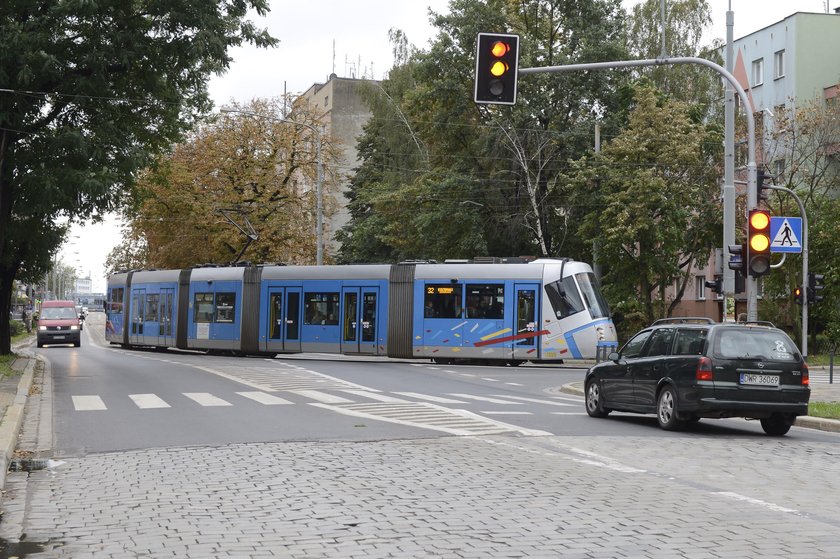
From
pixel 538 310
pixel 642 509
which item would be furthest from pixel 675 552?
pixel 538 310

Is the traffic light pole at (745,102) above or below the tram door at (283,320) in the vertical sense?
above

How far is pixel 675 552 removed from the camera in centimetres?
658

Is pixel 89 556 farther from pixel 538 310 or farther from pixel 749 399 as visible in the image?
pixel 538 310

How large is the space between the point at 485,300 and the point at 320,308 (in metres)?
6.14

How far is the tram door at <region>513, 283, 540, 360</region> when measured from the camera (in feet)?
106

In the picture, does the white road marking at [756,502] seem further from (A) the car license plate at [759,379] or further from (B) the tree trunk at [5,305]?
(B) the tree trunk at [5,305]

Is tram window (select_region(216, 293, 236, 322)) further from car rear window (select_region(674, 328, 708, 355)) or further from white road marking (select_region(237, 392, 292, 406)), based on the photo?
car rear window (select_region(674, 328, 708, 355))

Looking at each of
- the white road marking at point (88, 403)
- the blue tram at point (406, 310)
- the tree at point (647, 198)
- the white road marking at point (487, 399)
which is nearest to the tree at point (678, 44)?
the tree at point (647, 198)

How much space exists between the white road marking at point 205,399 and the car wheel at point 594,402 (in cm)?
579

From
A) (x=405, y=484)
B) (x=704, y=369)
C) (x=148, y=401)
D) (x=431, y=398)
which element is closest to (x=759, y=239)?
(x=704, y=369)

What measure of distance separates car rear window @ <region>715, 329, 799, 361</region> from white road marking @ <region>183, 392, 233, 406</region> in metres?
7.99

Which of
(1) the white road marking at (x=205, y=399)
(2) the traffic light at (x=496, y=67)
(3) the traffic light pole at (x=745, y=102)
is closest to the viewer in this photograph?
(2) the traffic light at (x=496, y=67)

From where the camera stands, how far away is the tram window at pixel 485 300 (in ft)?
107

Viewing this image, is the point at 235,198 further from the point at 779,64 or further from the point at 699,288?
the point at 779,64
